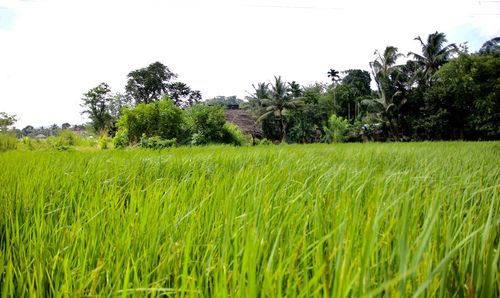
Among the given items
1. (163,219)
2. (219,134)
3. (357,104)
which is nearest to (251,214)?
(163,219)

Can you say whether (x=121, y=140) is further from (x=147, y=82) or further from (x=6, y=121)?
(x=147, y=82)

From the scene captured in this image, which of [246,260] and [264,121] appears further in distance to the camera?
[264,121]

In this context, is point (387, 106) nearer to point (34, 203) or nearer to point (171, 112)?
point (171, 112)

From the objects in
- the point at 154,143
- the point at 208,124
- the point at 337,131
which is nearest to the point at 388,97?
the point at 337,131

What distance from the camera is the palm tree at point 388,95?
27453 mm

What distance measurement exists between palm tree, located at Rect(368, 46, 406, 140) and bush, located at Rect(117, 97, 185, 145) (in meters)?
18.3

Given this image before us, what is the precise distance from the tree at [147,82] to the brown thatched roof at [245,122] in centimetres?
1114

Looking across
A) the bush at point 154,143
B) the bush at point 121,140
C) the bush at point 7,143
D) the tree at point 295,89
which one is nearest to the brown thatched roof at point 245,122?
the tree at point 295,89

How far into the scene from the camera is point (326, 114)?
36000 millimetres

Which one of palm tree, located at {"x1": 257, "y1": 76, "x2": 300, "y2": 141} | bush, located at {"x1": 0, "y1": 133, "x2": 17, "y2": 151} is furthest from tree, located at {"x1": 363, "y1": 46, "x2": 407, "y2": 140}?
bush, located at {"x1": 0, "y1": 133, "x2": 17, "y2": 151}

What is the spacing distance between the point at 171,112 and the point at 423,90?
71.9 feet

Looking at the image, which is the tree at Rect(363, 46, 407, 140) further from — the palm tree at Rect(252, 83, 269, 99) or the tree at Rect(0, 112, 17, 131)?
the tree at Rect(0, 112, 17, 131)

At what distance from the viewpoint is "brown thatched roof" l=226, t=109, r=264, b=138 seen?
29800 mm

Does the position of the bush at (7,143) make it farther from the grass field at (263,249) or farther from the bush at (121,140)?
the grass field at (263,249)
